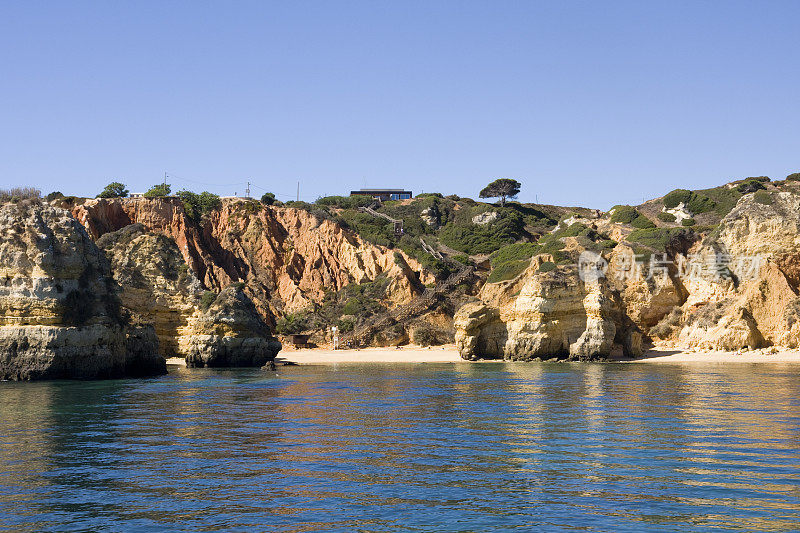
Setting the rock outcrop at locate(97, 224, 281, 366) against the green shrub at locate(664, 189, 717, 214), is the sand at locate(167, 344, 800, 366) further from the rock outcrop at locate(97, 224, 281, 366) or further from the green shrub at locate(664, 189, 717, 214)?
the green shrub at locate(664, 189, 717, 214)

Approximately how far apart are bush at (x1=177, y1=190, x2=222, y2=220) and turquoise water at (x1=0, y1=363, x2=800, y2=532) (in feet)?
174

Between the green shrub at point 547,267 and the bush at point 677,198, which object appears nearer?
the green shrub at point 547,267

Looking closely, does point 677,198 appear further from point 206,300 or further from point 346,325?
point 206,300

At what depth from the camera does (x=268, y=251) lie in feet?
270

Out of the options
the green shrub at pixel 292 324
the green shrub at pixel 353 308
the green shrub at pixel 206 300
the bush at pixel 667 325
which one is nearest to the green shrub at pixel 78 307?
the green shrub at pixel 206 300

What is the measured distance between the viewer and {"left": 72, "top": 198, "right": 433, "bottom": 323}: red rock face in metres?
75.1

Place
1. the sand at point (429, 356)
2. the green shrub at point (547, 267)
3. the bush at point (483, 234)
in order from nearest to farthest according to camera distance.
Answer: the sand at point (429, 356) < the green shrub at point (547, 267) < the bush at point (483, 234)

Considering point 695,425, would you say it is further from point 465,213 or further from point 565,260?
point 465,213

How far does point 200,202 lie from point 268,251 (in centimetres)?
963

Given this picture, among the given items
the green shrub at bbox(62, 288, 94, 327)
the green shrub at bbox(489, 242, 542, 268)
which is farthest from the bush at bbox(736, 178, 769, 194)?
the green shrub at bbox(62, 288, 94, 327)

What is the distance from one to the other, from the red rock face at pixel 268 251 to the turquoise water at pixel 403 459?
44468 mm

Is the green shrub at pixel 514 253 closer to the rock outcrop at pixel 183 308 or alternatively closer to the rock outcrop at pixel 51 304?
the rock outcrop at pixel 183 308

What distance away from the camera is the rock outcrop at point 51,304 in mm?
34406

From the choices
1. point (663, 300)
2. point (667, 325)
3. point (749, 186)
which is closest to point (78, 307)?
point (667, 325)
